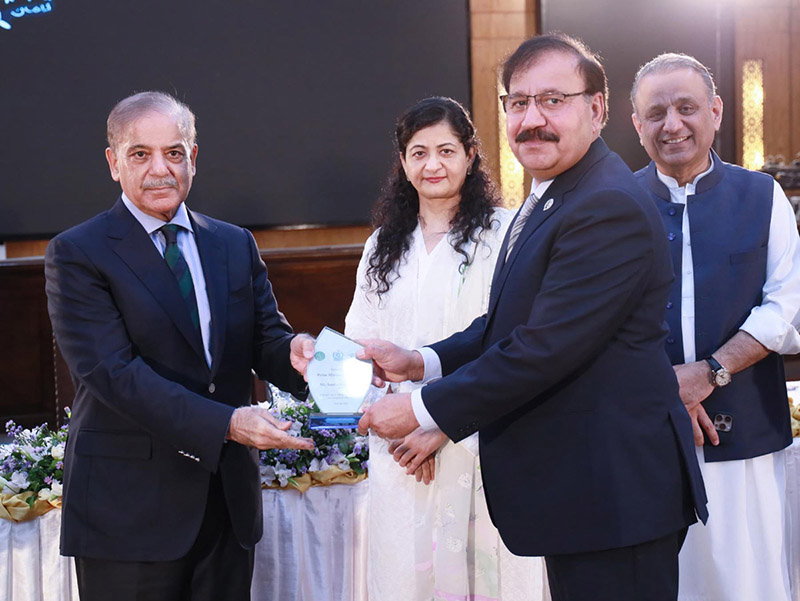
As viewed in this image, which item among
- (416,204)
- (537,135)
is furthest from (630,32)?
(537,135)

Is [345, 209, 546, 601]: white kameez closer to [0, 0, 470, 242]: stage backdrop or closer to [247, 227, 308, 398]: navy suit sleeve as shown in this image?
[247, 227, 308, 398]: navy suit sleeve

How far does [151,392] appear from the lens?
1742 mm

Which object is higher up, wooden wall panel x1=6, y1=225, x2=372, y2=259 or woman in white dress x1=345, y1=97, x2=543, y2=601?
wooden wall panel x1=6, y1=225, x2=372, y2=259

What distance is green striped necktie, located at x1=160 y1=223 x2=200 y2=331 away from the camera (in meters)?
1.86

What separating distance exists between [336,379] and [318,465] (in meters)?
0.61

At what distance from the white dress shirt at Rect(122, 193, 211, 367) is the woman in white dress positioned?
0.54 m

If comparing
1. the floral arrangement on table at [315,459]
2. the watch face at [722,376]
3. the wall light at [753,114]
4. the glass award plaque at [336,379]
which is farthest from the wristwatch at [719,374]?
the wall light at [753,114]

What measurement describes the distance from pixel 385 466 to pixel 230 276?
665 mm

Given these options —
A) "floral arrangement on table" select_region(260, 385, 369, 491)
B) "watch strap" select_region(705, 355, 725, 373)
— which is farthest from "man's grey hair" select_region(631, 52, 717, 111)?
"floral arrangement on table" select_region(260, 385, 369, 491)

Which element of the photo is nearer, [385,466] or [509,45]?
[385,466]

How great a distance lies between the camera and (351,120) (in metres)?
6.19

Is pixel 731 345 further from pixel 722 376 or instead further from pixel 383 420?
pixel 383 420

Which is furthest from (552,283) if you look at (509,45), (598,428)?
(509,45)

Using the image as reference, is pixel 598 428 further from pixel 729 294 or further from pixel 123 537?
pixel 123 537
